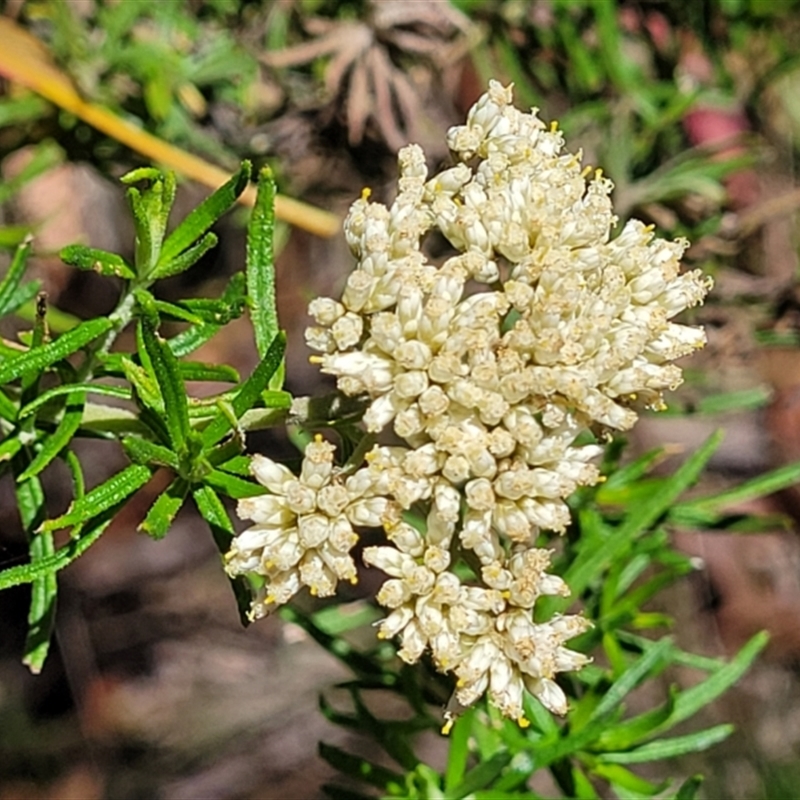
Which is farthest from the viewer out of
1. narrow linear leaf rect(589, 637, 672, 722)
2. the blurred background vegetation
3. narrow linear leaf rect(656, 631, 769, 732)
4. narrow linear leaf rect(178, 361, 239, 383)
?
the blurred background vegetation

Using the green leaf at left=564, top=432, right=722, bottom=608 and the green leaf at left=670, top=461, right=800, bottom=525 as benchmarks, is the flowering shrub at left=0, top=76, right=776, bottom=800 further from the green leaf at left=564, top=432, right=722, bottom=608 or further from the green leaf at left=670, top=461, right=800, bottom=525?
the green leaf at left=670, top=461, right=800, bottom=525

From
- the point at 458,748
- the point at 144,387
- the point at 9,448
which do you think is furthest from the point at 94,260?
the point at 458,748

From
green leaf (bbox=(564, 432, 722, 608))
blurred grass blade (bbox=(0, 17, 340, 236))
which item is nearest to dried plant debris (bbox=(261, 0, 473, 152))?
blurred grass blade (bbox=(0, 17, 340, 236))

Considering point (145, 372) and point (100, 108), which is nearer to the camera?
point (145, 372)

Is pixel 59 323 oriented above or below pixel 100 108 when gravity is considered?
below

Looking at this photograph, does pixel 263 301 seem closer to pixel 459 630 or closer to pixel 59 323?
pixel 459 630

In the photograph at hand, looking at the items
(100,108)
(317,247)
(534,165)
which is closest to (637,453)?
(317,247)

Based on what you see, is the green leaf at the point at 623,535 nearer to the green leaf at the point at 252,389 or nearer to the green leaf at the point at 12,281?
the green leaf at the point at 252,389
